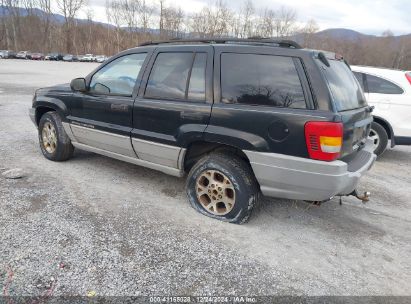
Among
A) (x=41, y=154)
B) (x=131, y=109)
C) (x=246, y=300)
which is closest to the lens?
(x=246, y=300)

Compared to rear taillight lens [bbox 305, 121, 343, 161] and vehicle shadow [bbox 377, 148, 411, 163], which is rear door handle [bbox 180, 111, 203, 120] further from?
vehicle shadow [bbox 377, 148, 411, 163]

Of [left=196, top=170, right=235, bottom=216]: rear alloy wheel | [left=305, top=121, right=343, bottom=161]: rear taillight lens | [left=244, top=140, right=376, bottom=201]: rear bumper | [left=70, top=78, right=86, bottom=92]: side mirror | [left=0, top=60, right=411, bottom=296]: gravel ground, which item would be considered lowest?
[left=0, top=60, right=411, bottom=296]: gravel ground

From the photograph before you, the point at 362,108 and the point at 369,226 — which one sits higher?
the point at 362,108

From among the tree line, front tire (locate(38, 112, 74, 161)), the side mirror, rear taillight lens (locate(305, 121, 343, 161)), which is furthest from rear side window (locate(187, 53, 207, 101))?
the tree line

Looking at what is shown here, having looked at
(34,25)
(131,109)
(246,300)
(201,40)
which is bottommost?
(246,300)

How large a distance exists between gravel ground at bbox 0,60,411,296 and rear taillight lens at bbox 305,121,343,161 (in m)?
0.98

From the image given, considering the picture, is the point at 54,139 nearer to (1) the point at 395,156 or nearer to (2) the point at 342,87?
(2) the point at 342,87

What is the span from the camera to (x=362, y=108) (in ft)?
11.6

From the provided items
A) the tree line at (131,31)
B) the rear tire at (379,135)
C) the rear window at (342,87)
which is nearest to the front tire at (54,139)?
the rear window at (342,87)

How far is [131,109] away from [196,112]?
96 centimetres

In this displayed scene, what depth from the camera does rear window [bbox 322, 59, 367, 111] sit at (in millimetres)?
3036

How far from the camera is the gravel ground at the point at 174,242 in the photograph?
102 inches

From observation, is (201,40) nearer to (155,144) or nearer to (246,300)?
(155,144)

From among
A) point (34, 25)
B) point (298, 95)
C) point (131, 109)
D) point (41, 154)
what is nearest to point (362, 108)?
point (298, 95)
